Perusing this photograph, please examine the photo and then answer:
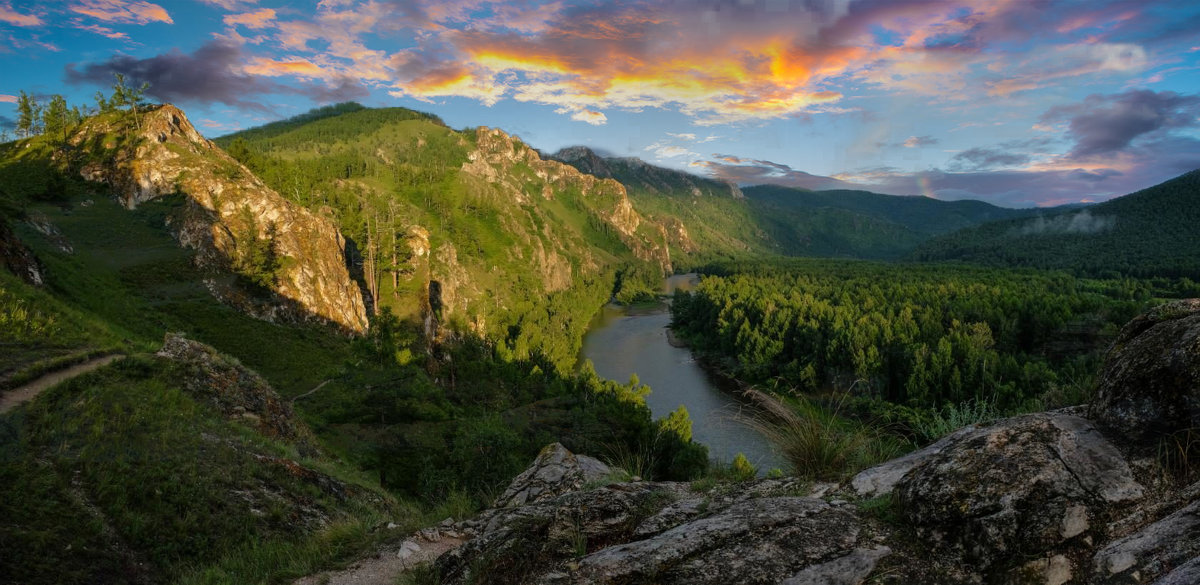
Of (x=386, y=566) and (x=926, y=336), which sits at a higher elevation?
(x=386, y=566)

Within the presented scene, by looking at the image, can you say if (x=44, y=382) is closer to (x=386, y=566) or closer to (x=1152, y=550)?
(x=386, y=566)


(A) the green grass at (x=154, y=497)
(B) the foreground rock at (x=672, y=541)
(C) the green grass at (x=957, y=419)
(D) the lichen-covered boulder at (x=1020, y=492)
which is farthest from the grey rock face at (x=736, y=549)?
(A) the green grass at (x=154, y=497)

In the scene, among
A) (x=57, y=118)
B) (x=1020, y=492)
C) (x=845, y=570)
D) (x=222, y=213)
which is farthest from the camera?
(x=57, y=118)

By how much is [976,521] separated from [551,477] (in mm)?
8541

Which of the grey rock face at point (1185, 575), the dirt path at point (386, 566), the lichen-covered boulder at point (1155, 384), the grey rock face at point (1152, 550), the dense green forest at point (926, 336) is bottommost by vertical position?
the dense green forest at point (926, 336)

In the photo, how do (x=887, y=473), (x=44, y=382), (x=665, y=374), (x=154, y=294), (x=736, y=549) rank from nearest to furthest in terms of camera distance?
(x=736, y=549) → (x=887, y=473) → (x=44, y=382) → (x=154, y=294) → (x=665, y=374)

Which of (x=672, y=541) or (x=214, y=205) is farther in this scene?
(x=214, y=205)

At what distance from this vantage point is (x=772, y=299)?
12281cm

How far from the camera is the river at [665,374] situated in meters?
56.8

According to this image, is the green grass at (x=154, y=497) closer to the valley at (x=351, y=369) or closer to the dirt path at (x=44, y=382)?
the valley at (x=351, y=369)

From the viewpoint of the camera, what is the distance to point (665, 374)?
91.4 metres

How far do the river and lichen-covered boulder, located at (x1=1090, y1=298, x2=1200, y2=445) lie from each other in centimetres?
2896

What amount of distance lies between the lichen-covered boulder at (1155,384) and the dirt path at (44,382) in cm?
2120

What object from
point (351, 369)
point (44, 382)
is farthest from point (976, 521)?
point (351, 369)
